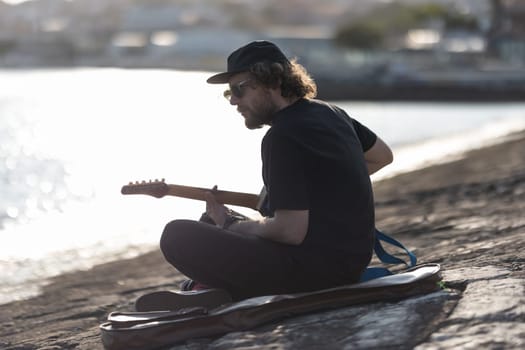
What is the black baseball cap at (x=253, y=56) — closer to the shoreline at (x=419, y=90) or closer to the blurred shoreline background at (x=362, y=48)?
the blurred shoreline background at (x=362, y=48)

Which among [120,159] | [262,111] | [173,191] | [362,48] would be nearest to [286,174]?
[262,111]

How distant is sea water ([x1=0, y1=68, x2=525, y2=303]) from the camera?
9.72 meters

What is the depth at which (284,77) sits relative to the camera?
11.3 feet

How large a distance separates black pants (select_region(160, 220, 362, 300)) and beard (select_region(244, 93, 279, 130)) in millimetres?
436

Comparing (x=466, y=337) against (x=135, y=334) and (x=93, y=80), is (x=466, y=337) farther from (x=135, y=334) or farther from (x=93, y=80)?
(x=93, y=80)

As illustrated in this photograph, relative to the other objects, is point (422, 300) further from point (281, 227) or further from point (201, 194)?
point (201, 194)

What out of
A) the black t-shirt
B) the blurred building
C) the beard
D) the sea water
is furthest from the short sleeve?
the blurred building

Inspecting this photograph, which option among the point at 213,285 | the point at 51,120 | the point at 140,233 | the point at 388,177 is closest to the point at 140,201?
the point at 140,233

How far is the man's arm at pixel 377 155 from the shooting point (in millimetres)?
3887

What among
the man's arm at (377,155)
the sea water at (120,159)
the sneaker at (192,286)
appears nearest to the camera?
the sneaker at (192,286)

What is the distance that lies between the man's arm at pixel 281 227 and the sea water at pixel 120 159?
102 cm

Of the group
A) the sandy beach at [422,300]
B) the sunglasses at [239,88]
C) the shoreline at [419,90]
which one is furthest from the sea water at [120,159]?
the shoreline at [419,90]

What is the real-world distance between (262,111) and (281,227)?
1.43 feet

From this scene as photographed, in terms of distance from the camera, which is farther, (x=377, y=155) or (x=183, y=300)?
(x=377, y=155)
